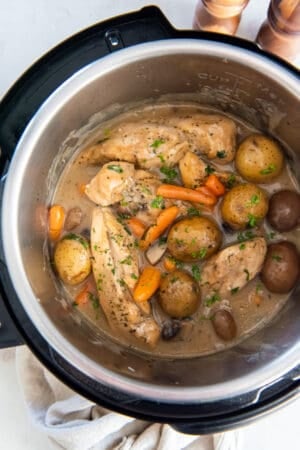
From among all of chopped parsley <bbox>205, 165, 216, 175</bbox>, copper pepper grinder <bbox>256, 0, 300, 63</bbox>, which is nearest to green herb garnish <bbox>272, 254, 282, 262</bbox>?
chopped parsley <bbox>205, 165, 216, 175</bbox>

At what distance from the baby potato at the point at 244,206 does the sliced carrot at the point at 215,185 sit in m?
0.02

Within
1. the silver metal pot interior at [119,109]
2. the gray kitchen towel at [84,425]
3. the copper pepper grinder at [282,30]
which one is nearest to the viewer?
the silver metal pot interior at [119,109]

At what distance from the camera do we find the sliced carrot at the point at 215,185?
122 centimetres

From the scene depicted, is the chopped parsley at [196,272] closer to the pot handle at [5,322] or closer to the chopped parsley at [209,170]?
the chopped parsley at [209,170]

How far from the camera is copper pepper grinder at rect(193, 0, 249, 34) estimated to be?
1128mm

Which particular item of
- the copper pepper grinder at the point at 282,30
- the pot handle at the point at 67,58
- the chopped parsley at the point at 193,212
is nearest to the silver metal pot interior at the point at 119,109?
the pot handle at the point at 67,58

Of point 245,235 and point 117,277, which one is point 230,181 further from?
point 117,277

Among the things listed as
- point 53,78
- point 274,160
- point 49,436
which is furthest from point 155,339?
point 53,78

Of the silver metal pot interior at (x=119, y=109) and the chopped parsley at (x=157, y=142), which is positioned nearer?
the silver metal pot interior at (x=119, y=109)

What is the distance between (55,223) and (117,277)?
0.60 feet

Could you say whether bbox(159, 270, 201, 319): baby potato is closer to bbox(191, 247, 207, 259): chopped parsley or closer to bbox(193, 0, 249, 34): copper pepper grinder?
bbox(191, 247, 207, 259): chopped parsley

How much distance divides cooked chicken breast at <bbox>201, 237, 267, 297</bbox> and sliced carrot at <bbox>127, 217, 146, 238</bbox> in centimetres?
15

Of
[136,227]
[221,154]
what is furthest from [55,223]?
[221,154]

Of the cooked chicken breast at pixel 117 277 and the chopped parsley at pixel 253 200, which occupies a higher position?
the chopped parsley at pixel 253 200
